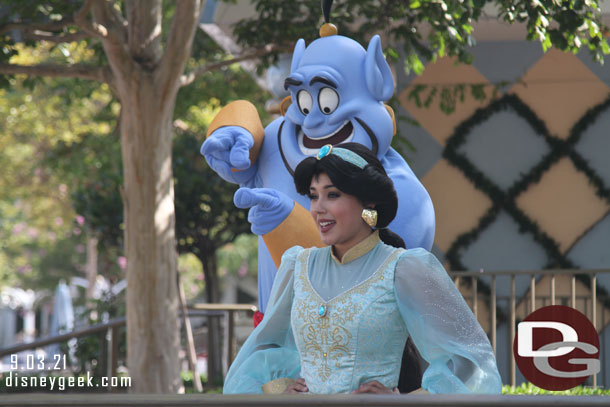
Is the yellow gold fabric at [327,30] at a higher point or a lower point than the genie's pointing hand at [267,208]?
higher

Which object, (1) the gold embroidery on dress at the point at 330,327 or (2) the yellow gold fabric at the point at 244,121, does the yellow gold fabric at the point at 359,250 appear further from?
(2) the yellow gold fabric at the point at 244,121

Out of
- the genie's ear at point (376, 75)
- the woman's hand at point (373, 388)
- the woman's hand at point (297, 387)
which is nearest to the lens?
the woman's hand at point (373, 388)

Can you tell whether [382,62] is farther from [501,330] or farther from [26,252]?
[26,252]

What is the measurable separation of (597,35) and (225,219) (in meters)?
4.97

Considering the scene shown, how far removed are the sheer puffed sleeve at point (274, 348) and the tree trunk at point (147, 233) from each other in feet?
12.4

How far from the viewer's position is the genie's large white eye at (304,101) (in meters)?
3.99

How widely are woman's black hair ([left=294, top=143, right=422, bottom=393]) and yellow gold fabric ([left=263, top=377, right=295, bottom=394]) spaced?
415 mm

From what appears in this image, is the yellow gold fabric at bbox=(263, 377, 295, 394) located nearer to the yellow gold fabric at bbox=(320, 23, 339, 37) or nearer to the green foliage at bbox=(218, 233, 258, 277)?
the yellow gold fabric at bbox=(320, 23, 339, 37)

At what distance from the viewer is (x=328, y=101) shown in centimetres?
395

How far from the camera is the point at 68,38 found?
272 inches

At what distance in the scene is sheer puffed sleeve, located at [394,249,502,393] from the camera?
262cm

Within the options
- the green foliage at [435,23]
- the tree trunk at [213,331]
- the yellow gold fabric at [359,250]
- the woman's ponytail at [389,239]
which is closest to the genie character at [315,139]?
the woman's ponytail at [389,239]

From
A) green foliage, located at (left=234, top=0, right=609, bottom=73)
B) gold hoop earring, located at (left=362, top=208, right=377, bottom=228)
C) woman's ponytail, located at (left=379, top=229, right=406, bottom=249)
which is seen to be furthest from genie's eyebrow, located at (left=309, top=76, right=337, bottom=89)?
green foliage, located at (left=234, top=0, right=609, bottom=73)

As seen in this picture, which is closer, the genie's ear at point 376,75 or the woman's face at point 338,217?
the woman's face at point 338,217
